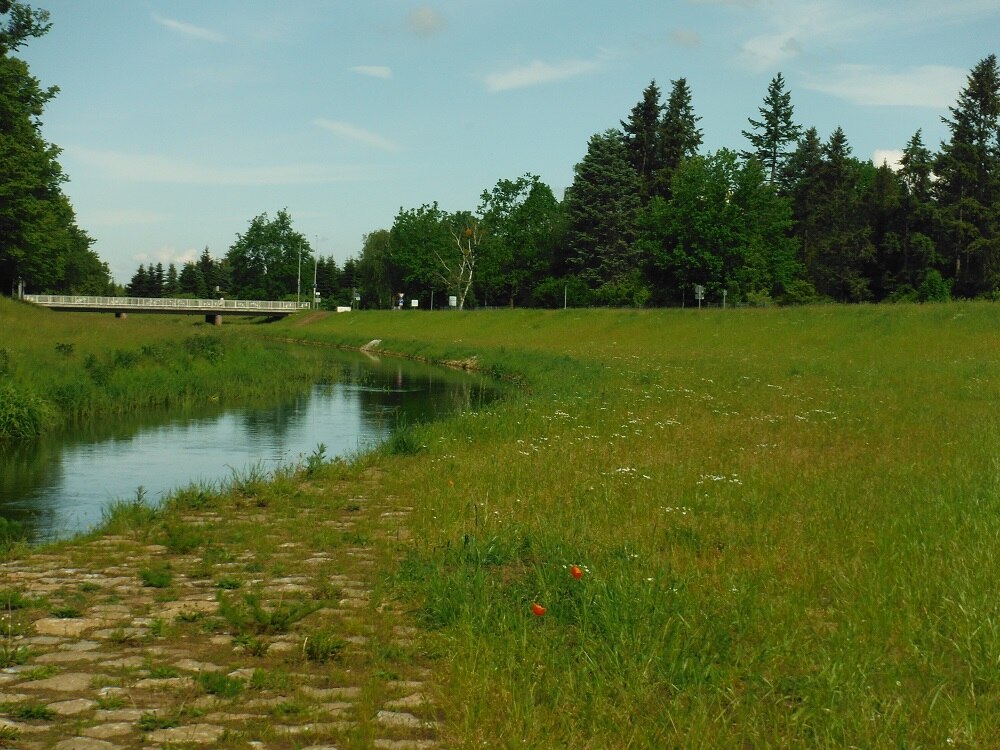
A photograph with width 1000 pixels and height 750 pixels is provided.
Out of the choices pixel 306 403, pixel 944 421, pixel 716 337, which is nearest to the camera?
pixel 944 421

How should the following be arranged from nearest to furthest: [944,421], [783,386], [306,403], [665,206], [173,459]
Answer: [944,421] → [173,459] → [783,386] → [306,403] → [665,206]

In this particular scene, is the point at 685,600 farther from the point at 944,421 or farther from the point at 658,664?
the point at 944,421

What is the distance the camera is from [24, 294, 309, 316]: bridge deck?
92438 mm

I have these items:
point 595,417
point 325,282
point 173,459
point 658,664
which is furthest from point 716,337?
point 325,282

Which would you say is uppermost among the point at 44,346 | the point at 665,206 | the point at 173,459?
the point at 665,206

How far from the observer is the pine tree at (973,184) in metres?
65.1

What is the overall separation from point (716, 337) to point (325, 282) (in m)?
104

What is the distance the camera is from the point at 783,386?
78.8ft

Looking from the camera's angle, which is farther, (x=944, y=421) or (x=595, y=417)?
(x=595, y=417)

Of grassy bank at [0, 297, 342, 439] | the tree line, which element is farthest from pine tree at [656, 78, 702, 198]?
grassy bank at [0, 297, 342, 439]

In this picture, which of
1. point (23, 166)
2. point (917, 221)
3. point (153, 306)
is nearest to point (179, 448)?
point (23, 166)

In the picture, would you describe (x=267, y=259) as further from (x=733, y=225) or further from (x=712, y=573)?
(x=712, y=573)

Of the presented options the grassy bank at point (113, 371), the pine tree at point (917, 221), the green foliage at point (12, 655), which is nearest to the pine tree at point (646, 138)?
the pine tree at point (917, 221)

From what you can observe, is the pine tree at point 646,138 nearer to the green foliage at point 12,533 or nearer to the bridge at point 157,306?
the bridge at point 157,306
